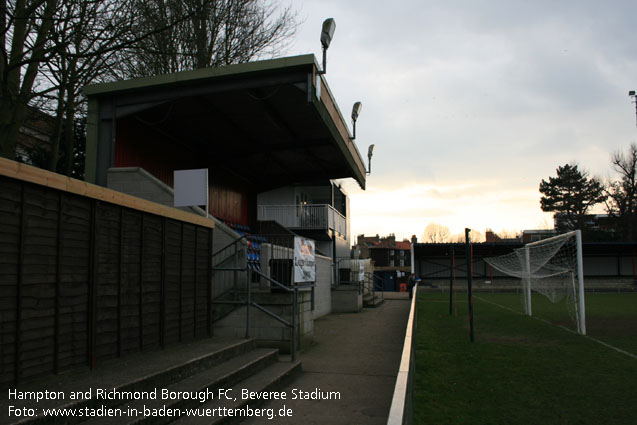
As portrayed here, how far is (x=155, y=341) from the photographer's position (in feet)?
23.4

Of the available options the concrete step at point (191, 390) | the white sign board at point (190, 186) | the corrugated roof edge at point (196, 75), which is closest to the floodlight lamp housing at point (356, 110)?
the corrugated roof edge at point (196, 75)

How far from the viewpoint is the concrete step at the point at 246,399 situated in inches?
208

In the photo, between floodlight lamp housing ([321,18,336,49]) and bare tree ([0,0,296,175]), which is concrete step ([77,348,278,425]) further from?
floodlight lamp housing ([321,18,336,49])

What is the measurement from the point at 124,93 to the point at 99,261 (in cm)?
739

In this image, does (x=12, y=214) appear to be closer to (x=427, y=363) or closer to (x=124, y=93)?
(x=427, y=363)

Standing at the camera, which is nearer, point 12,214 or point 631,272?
point 12,214

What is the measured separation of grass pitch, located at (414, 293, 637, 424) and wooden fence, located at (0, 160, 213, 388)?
12.5 ft

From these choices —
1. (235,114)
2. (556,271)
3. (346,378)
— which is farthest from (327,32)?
(556,271)

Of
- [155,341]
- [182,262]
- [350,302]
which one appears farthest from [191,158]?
[155,341]

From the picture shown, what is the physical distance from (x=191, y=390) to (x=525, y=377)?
5440mm

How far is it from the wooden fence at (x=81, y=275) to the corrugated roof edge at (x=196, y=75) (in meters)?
5.25

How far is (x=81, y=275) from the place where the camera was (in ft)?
18.7

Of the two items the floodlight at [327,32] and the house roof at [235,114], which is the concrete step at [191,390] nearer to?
the house roof at [235,114]

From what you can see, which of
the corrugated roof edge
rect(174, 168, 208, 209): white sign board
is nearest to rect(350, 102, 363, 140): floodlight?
the corrugated roof edge
